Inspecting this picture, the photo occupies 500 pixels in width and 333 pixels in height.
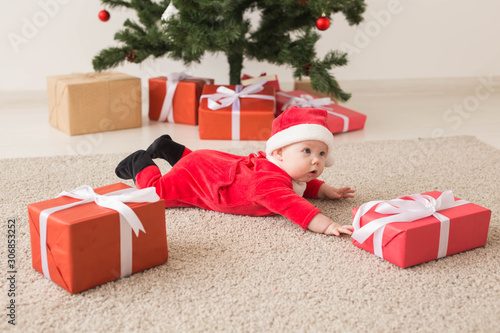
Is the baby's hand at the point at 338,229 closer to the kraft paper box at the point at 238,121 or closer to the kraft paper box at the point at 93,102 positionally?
the kraft paper box at the point at 238,121

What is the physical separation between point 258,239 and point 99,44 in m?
1.69

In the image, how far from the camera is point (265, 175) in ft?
4.51

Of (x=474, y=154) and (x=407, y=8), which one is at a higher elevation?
(x=407, y=8)

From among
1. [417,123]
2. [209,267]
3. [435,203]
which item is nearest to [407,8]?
[417,123]

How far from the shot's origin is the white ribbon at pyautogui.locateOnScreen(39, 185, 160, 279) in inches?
42.4

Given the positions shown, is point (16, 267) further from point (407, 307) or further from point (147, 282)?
point (407, 307)

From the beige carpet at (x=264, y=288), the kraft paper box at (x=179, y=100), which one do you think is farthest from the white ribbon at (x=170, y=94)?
the beige carpet at (x=264, y=288)

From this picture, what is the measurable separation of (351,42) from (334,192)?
151cm

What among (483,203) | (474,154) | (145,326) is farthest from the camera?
(474,154)

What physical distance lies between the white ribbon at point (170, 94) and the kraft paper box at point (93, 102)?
0.13m

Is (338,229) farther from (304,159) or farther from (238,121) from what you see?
(238,121)

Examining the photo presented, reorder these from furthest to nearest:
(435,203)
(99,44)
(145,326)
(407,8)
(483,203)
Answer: (407,8), (99,44), (483,203), (435,203), (145,326)

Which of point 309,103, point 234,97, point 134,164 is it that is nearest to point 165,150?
point 134,164

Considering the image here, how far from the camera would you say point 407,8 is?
9.58ft
